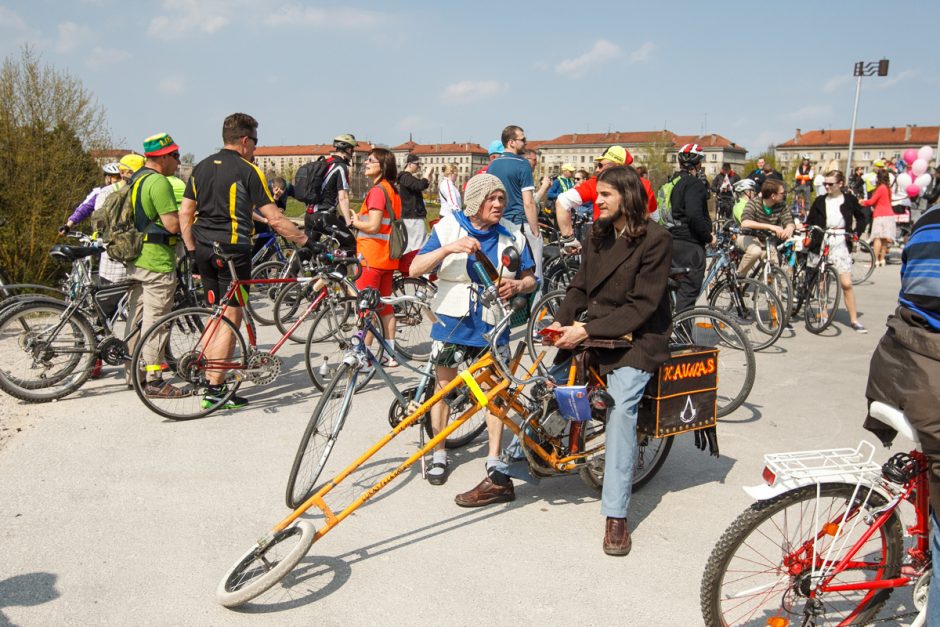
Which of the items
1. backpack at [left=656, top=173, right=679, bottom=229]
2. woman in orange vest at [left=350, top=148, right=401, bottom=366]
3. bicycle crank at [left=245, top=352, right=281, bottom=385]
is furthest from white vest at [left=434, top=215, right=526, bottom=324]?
backpack at [left=656, top=173, right=679, bottom=229]

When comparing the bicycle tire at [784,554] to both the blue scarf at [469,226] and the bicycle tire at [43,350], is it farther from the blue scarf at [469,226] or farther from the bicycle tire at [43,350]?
the bicycle tire at [43,350]

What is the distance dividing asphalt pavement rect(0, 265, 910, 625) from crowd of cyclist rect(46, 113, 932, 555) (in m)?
0.27

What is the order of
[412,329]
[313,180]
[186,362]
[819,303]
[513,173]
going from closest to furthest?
1. [186,362]
2. [412,329]
3. [513,173]
4. [819,303]
5. [313,180]

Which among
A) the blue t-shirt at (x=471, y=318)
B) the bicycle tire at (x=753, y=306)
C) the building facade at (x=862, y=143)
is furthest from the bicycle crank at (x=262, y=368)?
the building facade at (x=862, y=143)

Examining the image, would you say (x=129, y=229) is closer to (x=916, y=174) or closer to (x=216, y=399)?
(x=216, y=399)

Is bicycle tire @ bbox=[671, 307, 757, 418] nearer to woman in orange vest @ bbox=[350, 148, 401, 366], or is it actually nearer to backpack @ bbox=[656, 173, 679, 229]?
backpack @ bbox=[656, 173, 679, 229]

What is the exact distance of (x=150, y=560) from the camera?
324cm

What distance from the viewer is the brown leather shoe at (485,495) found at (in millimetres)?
3828

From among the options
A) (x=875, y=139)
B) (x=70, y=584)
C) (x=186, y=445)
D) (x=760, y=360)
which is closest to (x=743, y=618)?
(x=70, y=584)

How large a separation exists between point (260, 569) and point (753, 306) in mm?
5779

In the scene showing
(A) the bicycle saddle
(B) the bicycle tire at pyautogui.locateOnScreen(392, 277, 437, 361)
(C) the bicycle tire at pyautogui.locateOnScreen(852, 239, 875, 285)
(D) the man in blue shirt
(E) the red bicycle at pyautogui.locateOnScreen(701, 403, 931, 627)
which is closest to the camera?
(E) the red bicycle at pyautogui.locateOnScreen(701, 403, 931, 627)

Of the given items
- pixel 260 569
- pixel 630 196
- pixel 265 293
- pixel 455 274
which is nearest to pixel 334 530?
pixel 260 569

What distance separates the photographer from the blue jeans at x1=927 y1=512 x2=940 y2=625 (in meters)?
2.33

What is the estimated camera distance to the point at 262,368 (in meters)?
5.28
